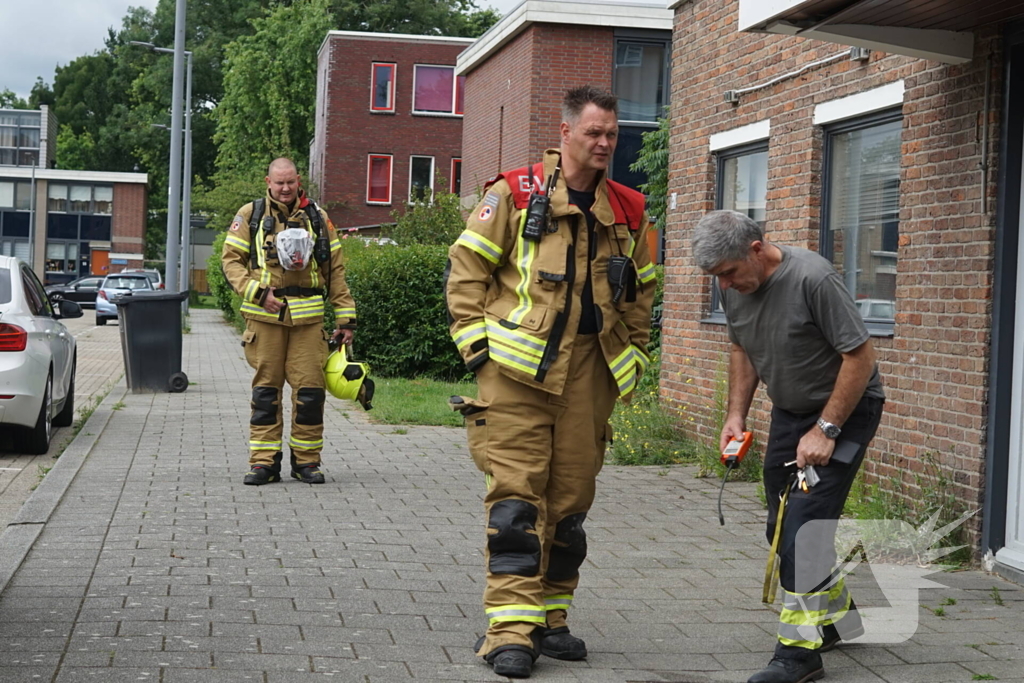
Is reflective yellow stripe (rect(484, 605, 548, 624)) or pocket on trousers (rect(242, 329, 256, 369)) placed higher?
pocket on trousers (rect(242, 329, 256, 369))

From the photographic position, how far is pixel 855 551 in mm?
6199

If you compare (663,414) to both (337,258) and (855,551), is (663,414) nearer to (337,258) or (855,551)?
(337,258)

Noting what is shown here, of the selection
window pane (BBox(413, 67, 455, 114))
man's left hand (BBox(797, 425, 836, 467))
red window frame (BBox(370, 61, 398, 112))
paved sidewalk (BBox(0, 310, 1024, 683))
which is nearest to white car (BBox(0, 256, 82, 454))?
paved sidewalk (BBox(0, 310, 1024, 683))

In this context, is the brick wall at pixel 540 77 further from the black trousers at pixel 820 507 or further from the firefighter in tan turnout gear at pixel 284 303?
the black trousers at pixel 820 507

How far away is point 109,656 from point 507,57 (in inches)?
899

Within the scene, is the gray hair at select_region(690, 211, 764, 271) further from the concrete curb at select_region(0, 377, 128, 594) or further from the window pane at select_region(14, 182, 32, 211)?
the window pane at select_region(14, 182, 32, 211)

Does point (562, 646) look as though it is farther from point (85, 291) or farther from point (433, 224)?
point (85, 291)

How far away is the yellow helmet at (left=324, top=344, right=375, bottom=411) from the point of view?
923 cm

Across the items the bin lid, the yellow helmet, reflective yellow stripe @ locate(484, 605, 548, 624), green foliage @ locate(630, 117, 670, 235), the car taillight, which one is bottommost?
reflective yellow stripe @ locate(484, 605, 548, 624)

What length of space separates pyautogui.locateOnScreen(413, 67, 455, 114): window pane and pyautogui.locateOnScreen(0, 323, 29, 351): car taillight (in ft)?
116

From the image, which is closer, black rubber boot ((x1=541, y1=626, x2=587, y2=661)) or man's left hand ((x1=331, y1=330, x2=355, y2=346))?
black rubber boot ((x1=541, y1=626, x2=587, y2=661))

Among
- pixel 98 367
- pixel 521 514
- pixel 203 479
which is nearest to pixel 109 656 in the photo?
pixel 521 514

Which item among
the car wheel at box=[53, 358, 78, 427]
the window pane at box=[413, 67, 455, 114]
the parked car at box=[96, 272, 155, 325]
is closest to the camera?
the car wheel at box=[53, 358, 78, 427]

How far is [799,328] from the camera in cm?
478
